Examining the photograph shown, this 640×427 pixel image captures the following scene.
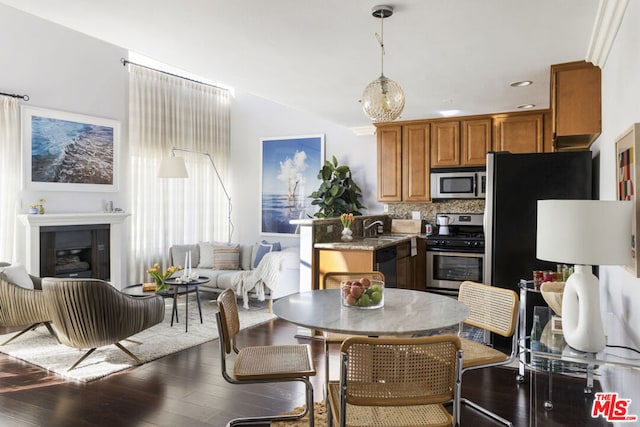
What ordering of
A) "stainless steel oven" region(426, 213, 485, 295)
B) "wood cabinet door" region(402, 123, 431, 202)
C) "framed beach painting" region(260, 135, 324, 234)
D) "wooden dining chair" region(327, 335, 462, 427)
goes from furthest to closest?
1. "framed beach painting" region(260, 135, 324, 234)
2. "wood cabinet door" region(402, 123, 431, 202)
3. "stainless steel oven" region(426, 213, 485, 295)
4. "wooden dining chair" region(327, 335, 462, 427)

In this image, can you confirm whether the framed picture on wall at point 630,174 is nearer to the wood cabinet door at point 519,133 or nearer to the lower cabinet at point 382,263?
the lower cabinet at point 382,263

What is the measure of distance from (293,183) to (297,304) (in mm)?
5203

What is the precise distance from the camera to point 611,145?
117 inches

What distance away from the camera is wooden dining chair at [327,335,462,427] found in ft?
5.46

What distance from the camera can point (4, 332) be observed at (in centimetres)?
470

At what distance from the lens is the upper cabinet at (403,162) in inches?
243

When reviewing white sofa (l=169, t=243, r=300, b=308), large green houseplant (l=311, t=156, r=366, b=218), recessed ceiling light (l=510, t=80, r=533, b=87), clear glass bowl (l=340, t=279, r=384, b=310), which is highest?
recessed ceiling light (l=510, t=80, r=533, b=87)

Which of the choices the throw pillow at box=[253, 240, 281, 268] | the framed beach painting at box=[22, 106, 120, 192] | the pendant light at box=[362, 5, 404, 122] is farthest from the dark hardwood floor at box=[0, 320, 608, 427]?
the framed beach painting at box=[22, 106, 120, 192]

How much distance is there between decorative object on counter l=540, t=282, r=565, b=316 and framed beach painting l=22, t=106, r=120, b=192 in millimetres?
5737

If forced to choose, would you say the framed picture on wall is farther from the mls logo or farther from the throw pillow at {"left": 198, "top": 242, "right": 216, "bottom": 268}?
the throw pillow at {"left": 198, "top": 242, "right": 216, "bottom": 268}

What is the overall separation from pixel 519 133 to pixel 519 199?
2.00 m

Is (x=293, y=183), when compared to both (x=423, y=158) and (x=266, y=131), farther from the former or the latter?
(x=423, y=158)

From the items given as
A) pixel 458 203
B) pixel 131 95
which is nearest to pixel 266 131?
pixel 131 95

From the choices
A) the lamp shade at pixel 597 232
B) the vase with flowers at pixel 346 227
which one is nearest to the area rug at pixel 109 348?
the vase with flowers at pixel 346 227
